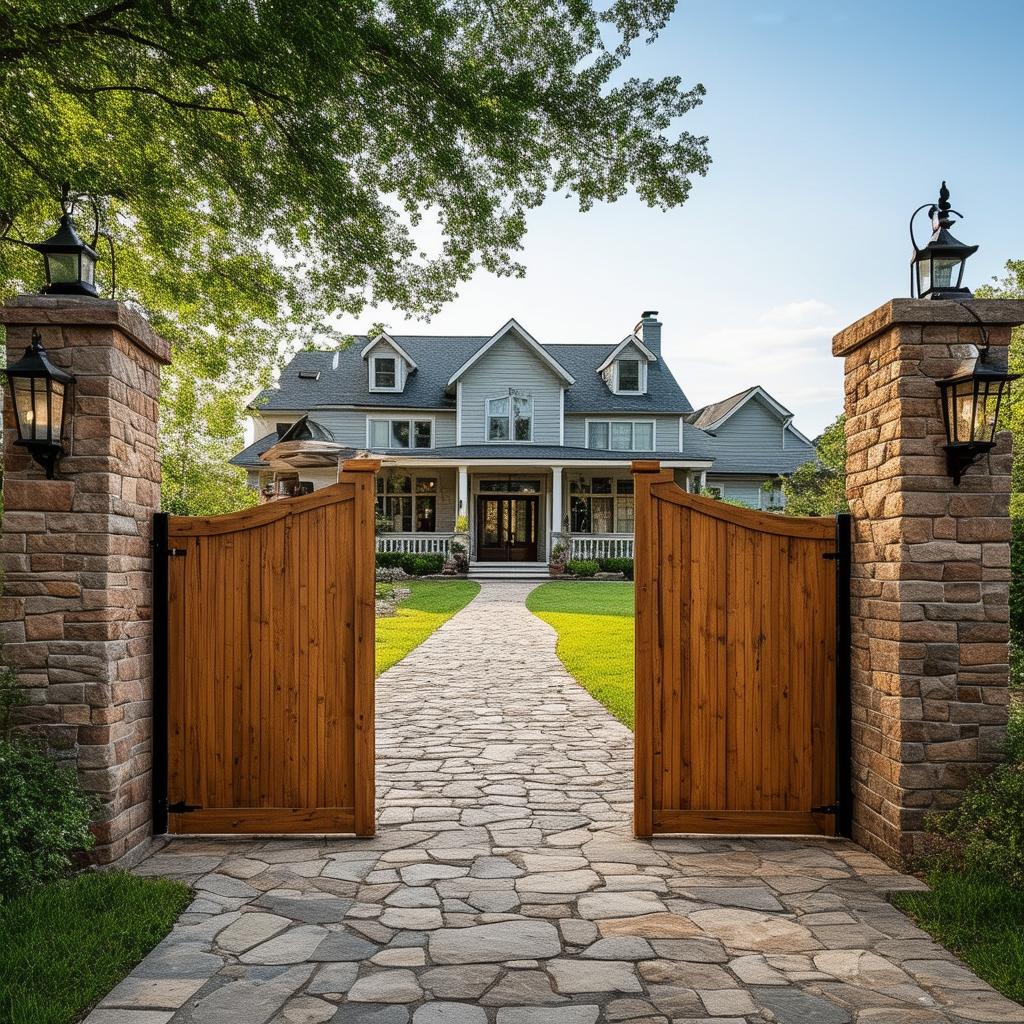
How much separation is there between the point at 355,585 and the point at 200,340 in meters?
8.18

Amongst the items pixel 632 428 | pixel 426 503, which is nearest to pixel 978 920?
pixel 632 428

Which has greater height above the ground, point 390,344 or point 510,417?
point 390,344

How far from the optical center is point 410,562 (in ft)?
77.0

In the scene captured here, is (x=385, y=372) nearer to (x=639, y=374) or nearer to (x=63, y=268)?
(x=639, y=374)

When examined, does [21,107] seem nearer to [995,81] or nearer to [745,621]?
[745,621]

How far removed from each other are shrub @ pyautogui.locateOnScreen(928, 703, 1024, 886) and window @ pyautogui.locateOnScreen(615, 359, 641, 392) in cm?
2333

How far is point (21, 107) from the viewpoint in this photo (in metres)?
6.52

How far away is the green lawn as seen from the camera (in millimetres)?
8445

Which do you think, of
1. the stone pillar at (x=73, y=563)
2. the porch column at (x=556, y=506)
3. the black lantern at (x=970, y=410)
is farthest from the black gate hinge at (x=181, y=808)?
the porch column at (x=556, y=506)

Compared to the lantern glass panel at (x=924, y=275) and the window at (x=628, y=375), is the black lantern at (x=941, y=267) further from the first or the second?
the window at (x=628, y=375)

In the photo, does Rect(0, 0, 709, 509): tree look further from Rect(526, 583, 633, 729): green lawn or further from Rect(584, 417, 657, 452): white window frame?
Rect(584, 417, 657, 452): white window frame

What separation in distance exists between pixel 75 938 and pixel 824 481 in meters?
12.5

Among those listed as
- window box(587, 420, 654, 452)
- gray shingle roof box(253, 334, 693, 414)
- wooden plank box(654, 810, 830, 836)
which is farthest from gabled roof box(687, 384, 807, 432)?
wooden plank box(654, 810, 830, 836)

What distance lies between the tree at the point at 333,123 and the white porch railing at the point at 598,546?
53.1 ft
